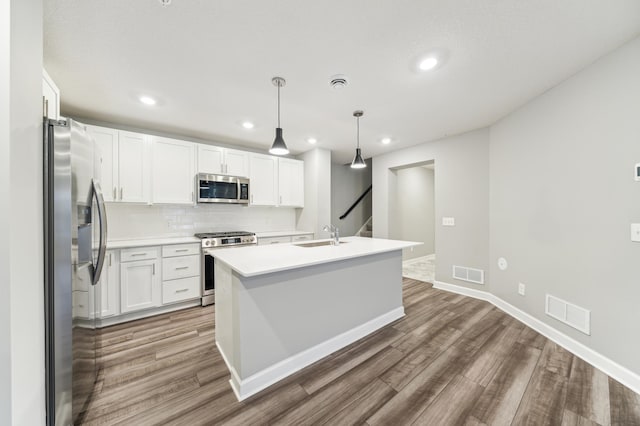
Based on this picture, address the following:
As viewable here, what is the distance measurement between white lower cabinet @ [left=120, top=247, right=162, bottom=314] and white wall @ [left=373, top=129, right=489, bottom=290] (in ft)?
14.2

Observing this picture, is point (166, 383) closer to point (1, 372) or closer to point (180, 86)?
point (1, 372)

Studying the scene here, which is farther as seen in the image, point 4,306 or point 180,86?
point 180,86

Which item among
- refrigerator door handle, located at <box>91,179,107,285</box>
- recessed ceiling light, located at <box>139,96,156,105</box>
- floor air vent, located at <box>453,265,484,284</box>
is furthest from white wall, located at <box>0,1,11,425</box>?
floor air vent, located at <box>453,265,484,284</box>

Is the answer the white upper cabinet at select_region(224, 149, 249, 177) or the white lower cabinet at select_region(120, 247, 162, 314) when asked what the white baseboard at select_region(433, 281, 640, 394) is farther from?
the white lower cabinet at select_region(120, 247, 162, 314)

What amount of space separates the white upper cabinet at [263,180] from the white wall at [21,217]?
9.66 feet

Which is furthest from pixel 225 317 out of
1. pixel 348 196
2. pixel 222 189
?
pixel 348 196

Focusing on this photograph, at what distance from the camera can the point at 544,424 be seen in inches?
55.9

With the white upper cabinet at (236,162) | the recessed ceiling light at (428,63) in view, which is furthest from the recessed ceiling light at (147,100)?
the recessed ceiling light at (428,63)

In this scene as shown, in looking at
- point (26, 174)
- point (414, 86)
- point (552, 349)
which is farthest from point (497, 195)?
point (26, 174)

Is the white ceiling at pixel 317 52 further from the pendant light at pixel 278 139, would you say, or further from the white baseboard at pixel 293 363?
the white baseboard at pixel 293 363

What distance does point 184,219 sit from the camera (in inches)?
146

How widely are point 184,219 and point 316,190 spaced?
233 cm

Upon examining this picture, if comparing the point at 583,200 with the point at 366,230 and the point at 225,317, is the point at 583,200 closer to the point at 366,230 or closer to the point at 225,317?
the point at 225,317

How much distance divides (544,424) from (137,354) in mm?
3171
